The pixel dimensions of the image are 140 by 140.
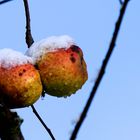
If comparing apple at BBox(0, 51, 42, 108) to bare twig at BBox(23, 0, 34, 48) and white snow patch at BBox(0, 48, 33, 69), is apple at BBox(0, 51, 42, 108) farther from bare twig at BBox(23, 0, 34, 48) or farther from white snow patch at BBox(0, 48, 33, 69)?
bare twig at BBox(23, 0, 34, 48)

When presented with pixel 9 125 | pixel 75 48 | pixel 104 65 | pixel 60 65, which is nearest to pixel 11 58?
pixel 60 65

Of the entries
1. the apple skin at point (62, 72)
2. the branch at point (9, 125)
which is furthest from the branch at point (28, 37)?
the branch at point (9, 125)

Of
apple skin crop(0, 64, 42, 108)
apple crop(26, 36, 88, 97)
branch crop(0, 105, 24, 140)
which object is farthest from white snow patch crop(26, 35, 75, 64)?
branch crop(0, 105, 24, 140)

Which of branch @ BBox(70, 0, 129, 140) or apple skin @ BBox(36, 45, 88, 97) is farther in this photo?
apple skin @ BBox(36, 45, 88, 97)

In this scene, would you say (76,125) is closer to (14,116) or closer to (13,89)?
(14,116)

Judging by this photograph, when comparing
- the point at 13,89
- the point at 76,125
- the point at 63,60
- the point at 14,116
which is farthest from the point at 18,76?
the point at 76,125

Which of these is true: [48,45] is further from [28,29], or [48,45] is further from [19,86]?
[19,86]
